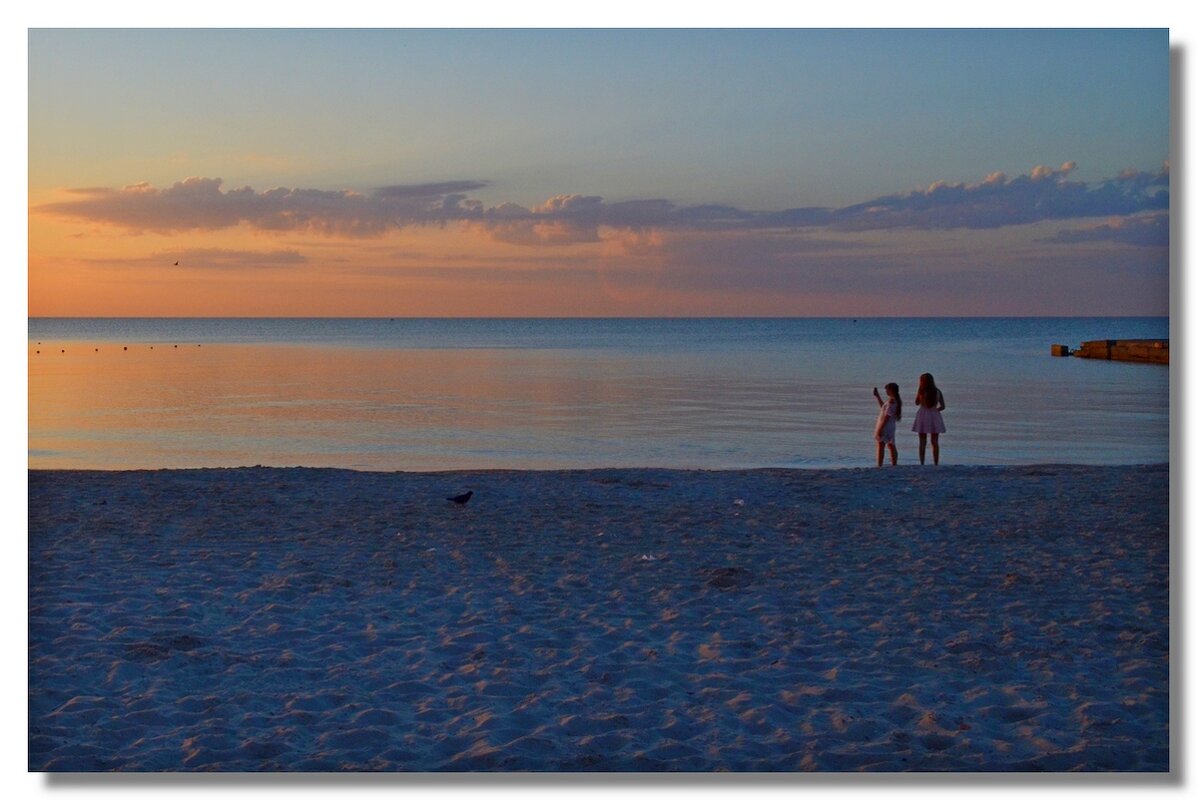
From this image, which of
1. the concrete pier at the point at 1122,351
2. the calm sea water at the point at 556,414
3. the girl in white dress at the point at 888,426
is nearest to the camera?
the girl in white dress at the point at 888,426

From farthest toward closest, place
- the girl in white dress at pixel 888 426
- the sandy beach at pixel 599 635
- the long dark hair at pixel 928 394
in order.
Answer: the girl in white dress at pixel 888 426
the long dark hair at pixel 928 394
the sandy beach at pixel 599 635

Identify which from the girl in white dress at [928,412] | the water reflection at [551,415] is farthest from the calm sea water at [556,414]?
the girl in white dress at [928,412]

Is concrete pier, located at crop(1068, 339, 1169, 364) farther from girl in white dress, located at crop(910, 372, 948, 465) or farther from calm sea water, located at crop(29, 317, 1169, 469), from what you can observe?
girl in white dress, located at crop(910, 372, 948, 465)

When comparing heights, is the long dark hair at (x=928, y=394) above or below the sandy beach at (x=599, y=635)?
above

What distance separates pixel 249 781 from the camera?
5.15m

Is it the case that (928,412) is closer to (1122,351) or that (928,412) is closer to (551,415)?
(551,415)

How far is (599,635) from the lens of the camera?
6551mm

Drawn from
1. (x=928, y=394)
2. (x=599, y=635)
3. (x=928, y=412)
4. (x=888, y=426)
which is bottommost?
(x=599, y=635)

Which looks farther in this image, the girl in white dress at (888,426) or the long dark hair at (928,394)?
the girl in white dress at (888,426)

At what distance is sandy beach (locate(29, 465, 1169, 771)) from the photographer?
207 inches

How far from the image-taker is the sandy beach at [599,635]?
207 inches

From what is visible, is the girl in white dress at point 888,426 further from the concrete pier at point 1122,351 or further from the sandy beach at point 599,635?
the concrete pier at point 1122,351

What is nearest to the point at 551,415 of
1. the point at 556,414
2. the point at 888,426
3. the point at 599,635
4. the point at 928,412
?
the point at 556,414

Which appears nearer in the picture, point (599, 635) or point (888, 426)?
point (599, 635)
